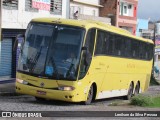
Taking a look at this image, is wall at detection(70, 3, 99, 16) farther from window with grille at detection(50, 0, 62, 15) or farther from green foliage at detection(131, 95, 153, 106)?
green foliage at detection(131, 95, 153, 106)

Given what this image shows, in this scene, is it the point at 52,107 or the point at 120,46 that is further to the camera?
the point at 120,46

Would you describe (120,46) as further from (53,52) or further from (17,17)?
(17,17)

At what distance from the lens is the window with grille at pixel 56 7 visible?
3119cm

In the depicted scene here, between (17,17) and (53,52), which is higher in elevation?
(17,17)

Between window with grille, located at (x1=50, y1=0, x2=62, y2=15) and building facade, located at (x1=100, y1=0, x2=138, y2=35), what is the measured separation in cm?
2181

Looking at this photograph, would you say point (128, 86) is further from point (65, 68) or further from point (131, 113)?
point (131, 113)

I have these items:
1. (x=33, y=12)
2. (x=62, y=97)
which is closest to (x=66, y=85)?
(x=62, y=97)

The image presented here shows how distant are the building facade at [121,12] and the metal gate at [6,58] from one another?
2636 centimetres

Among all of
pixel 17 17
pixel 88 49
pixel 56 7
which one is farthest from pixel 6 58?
pixel 88 49

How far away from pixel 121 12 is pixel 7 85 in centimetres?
3507

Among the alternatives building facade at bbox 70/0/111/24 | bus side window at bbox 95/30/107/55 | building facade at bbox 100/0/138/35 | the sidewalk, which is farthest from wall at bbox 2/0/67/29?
building facade at bbox 100/0/138/35

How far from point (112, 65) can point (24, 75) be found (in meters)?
4.81

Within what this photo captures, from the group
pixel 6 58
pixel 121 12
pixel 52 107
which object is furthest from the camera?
pixel 121 12

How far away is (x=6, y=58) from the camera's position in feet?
92.5
